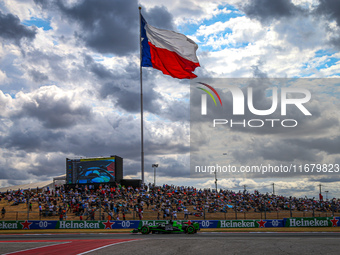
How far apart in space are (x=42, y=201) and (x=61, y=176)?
81.4 feet

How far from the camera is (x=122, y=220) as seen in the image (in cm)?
3650

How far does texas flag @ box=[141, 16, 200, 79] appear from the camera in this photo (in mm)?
34969

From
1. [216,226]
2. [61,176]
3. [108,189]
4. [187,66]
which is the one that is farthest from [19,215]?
[61,176]

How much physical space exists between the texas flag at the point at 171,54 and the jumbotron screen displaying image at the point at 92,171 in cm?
2046

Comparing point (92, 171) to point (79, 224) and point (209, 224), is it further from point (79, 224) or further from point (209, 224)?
point (209, 224)

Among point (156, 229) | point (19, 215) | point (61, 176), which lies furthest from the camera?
point (61, 176)

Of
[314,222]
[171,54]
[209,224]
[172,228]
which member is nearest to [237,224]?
[209,224]

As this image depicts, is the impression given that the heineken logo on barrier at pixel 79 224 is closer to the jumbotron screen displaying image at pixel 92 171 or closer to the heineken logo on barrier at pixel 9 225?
the heineken logo on barrier at pixel 9 225

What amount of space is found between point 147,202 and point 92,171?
39.8 feet

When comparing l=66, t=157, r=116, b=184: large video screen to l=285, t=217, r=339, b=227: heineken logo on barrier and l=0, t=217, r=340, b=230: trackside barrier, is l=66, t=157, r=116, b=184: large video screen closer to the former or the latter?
l=0, t=217, r=340, b=230: trackside barrier

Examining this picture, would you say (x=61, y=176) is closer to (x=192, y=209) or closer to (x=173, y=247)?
(x=192, y=209)

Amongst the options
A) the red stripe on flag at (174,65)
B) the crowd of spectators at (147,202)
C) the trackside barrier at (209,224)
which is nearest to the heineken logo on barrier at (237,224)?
the trackside barrier at (209,224)

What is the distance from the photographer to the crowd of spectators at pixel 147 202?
38.8m

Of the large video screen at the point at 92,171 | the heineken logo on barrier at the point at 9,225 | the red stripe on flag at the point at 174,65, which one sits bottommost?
the heineken logo on barrier at the point at 9,225
